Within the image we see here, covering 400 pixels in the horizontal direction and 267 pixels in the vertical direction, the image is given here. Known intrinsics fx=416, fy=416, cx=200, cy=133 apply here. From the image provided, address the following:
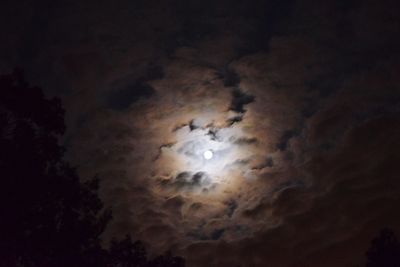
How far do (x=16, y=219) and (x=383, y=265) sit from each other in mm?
14696

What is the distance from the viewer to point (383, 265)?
17.7 m

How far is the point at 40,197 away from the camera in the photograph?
39.9 feet

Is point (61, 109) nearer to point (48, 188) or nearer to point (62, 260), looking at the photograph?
point (48, 188)

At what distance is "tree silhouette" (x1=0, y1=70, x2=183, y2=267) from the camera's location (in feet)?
37.9

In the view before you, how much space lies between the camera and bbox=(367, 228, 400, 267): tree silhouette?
17625mm

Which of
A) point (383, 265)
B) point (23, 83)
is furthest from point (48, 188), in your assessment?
point (383, 265)

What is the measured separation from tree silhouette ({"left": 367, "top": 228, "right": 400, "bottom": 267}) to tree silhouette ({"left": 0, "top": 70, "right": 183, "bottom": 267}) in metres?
11.1

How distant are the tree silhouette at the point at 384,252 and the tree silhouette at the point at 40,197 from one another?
36.5 feet

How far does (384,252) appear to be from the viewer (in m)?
17.8

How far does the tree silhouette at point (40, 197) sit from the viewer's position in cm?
1155

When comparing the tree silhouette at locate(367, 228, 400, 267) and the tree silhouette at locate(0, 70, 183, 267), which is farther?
the tree silhouette at locate(367, 228, 400, 267)

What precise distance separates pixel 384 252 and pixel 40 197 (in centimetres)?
1416

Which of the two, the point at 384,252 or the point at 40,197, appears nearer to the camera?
the point at 40,197

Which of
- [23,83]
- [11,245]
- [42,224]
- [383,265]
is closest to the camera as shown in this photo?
[11,245]
